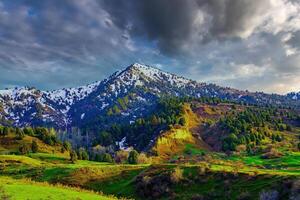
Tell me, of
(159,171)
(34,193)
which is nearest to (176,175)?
(159,171)

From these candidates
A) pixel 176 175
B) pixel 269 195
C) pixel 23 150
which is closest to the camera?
pixel 269 195

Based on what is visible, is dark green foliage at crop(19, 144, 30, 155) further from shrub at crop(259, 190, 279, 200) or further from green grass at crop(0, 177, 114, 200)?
green grass at crop(0, 177, 114, 200)

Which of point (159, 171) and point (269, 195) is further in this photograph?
point (159, 171)

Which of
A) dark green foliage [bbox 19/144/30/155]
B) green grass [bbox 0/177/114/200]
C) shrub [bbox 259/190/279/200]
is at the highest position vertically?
dark green foliage [bbox 19/144/30/155]

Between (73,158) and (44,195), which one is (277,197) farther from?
(73,158)

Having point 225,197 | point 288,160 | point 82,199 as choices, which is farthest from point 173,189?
point 288,160

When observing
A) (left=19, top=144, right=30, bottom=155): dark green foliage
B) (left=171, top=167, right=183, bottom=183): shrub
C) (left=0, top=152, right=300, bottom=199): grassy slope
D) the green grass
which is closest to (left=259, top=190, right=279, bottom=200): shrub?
(left=0, top=152, right=300, bottom=199): grassy slope

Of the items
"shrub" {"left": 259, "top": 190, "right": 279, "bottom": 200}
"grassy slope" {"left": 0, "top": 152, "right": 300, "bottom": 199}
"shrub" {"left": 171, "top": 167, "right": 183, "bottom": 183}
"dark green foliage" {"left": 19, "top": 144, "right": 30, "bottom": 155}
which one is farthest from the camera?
"dark green foliage" {"left": 19, "top": 144, "right": 30, "bottom": 155}

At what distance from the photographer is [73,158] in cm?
15362

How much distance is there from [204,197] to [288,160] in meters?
107

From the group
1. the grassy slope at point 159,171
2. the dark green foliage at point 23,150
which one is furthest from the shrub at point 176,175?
the dark green foliage at point 23,150

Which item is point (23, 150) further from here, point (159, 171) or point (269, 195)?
point (269, 195)

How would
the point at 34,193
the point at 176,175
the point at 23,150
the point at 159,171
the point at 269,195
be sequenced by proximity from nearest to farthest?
the point at 34,193 → the point at 269,195 → the point at 176,175 → the point at 159,171 → the point at 23,150

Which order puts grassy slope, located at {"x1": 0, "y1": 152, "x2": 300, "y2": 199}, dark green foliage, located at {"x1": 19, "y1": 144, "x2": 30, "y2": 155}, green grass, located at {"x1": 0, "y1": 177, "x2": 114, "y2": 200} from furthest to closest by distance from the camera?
dark green foliage, located at {"x1": 19, "y1": 144, "x2": 30, "y2": 155}
grassy slope, located at {"x1": 0, "y1": 152, "x2": 300, "y2": 199}
green grass, located at {"x1": 0, "y1": 177, "x2": 114, "y2": 200}
